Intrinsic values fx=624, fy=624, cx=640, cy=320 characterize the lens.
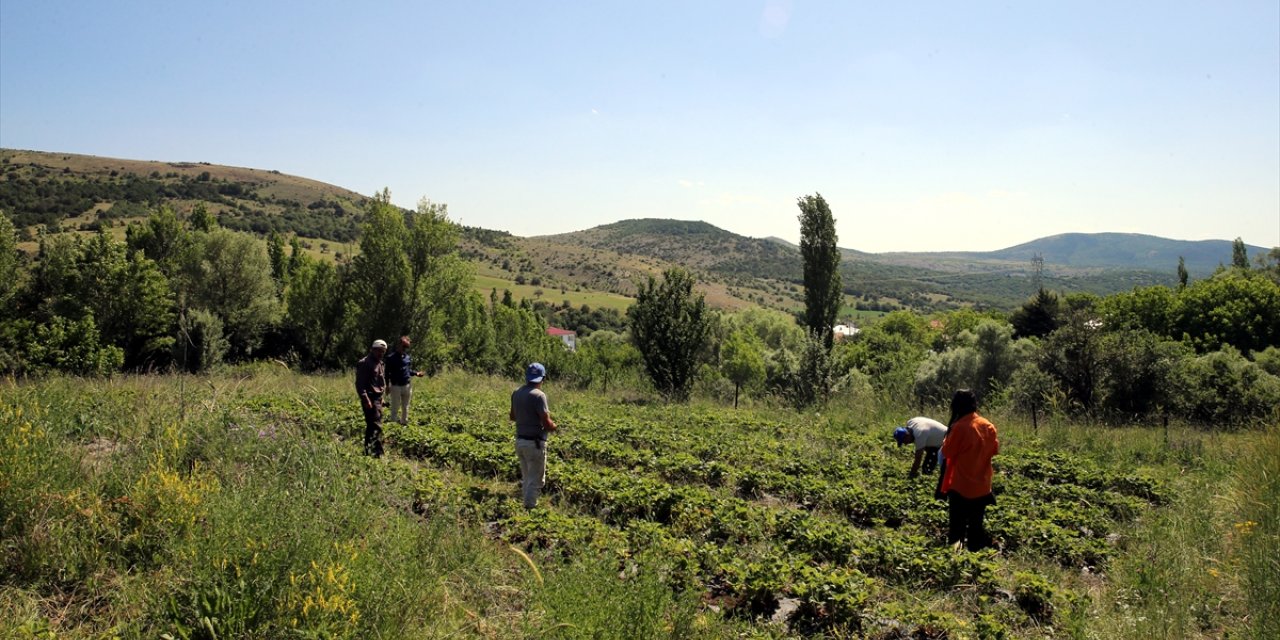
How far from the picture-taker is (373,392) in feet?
30.3

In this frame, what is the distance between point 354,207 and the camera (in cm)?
11381

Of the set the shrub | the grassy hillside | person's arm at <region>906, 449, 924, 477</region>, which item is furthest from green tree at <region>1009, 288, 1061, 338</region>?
the grassy hillside

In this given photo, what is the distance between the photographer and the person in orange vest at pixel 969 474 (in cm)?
659

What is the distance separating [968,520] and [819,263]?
82.7 feet

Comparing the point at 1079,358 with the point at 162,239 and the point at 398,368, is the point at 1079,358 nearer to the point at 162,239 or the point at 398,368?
the point at 398,368

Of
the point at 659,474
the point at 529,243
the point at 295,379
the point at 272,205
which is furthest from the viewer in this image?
the point at 529,243

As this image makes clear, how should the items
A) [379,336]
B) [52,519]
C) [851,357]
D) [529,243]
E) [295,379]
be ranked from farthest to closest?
[529,243]
[851,357]
[379,336]
[295,379]
[52,519]

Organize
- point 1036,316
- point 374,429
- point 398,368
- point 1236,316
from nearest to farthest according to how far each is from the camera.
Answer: point 374,429, point 398,368, point 1236,316, point 1036,316

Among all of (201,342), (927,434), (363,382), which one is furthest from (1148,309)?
(201,342)

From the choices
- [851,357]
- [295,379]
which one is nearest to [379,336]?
[295,379]

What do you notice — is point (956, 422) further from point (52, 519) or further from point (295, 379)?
point (295, 379)

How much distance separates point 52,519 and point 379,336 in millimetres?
18665

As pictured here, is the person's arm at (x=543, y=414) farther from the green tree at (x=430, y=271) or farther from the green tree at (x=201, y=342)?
the green tree at (x=201, y=342)

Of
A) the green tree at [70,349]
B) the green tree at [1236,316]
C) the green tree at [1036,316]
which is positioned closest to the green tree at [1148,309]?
the green tree at [1236,316]
